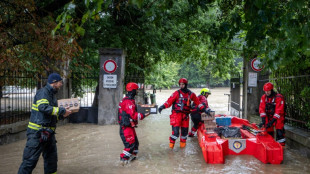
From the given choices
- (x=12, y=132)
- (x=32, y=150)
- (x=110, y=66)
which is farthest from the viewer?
(x=110, y=66)

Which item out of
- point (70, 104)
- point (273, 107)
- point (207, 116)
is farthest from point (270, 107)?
point (70, 104)

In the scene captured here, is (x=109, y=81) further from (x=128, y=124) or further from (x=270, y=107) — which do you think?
(x=270, y=107)

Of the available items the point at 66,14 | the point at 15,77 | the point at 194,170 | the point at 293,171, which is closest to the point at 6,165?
the point at 15,77

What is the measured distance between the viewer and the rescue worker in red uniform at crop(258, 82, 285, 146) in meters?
7.46

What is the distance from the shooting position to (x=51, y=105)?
5.00 m

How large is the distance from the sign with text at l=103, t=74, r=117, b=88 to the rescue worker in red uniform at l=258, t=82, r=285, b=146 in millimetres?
6244

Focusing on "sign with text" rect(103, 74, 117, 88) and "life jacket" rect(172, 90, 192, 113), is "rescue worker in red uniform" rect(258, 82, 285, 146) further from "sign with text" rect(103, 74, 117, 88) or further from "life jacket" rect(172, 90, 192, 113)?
"sign with text" rect(103, 74, 117, 88)

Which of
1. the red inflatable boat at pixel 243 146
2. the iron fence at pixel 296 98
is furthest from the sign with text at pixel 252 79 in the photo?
the red inflatable boat at pixel 243 146

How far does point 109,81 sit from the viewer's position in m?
12.1

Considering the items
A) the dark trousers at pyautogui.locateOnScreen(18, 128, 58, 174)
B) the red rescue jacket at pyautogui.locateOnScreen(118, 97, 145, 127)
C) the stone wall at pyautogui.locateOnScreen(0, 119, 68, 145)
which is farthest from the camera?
the stone wall at pyautogui.locateOnScreen(0, 119, 68, 145)

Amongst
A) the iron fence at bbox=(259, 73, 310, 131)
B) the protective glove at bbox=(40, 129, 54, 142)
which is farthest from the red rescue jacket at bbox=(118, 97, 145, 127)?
the iron fence at bbox=(259, 73, 310, 131)

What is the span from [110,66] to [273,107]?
677cm

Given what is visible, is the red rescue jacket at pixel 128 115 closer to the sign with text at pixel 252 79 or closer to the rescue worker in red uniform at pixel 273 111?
the rescue worker in red uniform at pixel 273 111

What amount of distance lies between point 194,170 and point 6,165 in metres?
4.16
